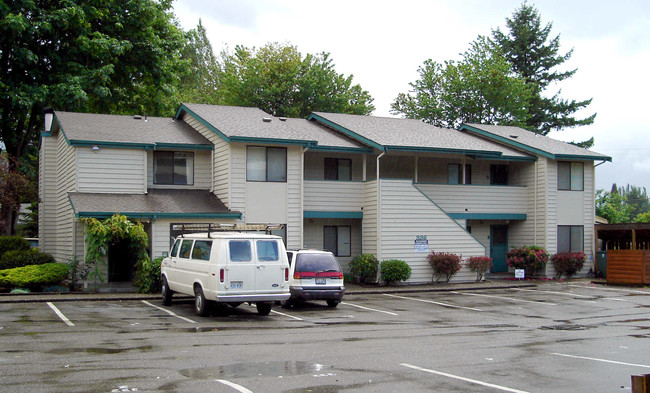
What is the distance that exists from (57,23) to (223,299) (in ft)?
70.0

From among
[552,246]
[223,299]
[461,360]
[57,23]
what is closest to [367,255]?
[552,246]

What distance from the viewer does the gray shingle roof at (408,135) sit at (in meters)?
28.8

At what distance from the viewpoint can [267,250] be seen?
1703 centimetres

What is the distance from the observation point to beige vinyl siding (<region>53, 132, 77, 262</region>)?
82.4 feet

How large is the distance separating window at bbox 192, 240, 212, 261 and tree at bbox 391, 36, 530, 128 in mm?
36106

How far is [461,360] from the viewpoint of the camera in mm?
11312

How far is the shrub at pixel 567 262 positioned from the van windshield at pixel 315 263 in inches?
605

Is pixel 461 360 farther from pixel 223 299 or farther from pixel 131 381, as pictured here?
pixel 223 299

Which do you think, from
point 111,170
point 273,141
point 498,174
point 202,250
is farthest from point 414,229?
point 202,250

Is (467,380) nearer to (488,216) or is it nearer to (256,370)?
(256,370)

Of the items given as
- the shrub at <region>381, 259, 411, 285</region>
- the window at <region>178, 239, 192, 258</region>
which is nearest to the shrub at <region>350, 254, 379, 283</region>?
the shrub at <region>381, 259, 411, 285</region>

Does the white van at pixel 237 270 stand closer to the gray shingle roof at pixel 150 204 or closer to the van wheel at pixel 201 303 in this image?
the van wheel at pixel 201 303

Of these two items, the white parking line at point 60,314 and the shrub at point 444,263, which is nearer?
the white parking line at point 60,314

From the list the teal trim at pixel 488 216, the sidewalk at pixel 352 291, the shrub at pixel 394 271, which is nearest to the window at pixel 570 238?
the teal trim at pixel 488 216
